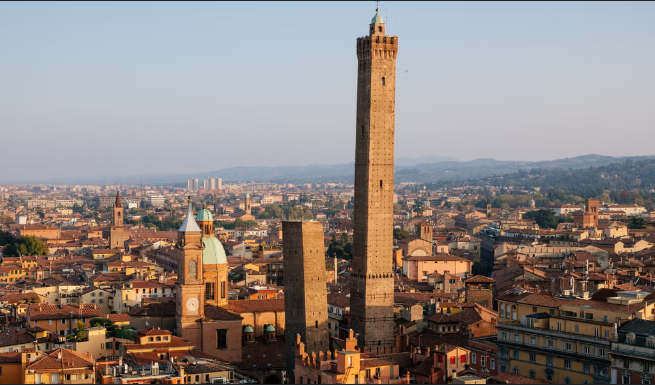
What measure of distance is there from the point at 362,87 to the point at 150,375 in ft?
50.1

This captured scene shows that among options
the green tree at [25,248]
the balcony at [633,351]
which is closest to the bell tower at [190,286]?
the balcony at [633,351]

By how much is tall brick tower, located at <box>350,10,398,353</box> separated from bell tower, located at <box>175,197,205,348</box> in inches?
237

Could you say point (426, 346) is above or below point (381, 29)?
below

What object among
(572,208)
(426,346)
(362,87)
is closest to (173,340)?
(426,346)

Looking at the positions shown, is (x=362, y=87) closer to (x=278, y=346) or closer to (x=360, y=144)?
(x=360, y=144)

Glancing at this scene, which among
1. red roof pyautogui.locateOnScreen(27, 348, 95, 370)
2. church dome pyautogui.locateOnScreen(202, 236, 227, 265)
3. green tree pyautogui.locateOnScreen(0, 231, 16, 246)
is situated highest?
church dome pyautogui.locateOnScreen(202, 236, 227, 265)

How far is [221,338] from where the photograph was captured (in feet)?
135

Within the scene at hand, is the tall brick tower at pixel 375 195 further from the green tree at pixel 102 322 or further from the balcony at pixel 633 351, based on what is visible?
the balcony at pixel 633 351

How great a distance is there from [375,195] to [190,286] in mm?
7857

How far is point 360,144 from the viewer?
4206 centimetres

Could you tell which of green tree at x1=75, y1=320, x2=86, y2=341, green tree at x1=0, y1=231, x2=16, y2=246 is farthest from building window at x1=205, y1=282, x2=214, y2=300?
green tree at x1=0, y1=231, x2=16, y2=246

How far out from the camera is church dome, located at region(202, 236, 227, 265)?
45156 mm

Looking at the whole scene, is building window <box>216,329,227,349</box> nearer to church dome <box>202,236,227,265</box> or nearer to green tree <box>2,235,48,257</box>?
church dome <box>202,236,227,265</box>

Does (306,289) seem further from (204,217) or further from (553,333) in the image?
(553,333)
